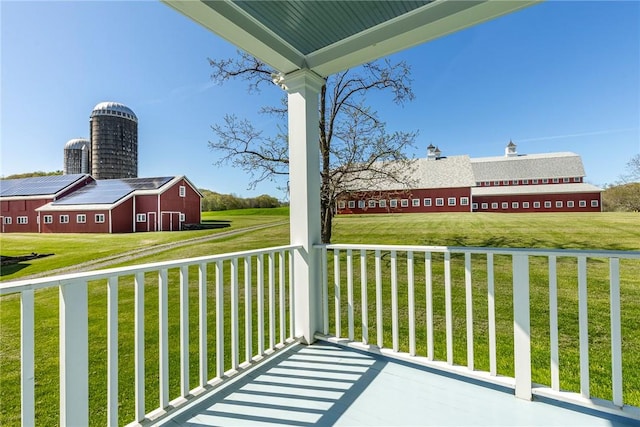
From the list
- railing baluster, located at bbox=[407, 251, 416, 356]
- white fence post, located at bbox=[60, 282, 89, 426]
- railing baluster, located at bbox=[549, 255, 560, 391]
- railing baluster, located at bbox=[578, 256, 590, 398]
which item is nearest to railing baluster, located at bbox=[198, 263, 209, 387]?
white fence post, located at bbox=[60, 282, 89, 426]

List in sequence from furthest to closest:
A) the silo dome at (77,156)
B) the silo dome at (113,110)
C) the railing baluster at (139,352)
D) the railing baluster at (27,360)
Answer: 1. the silo dome at (113,110)
2. the silo dome at (77,156)
3. the railing baluster at (139,352)
4. the railing baluster at (27,360)

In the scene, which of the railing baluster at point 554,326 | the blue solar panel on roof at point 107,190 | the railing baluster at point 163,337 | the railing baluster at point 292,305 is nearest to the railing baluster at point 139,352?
the railing baluster at point 163,337

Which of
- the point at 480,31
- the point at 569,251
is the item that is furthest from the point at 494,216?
the point at 480,31

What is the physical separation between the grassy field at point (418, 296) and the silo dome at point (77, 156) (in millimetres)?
575

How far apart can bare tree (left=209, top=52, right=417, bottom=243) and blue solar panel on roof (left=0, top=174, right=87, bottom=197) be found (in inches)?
104

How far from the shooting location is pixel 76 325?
123 cm

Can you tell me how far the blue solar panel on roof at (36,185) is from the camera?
82.2 inches

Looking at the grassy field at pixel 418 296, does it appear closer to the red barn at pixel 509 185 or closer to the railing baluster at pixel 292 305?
the red barn at pixel 509 185

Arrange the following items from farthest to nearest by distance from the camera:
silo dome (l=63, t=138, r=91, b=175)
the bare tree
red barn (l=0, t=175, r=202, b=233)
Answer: the bare tree < silo dome (l=63, t=138, r=91, b=175) < red barn (l=0, t=175, r=202, b=233)

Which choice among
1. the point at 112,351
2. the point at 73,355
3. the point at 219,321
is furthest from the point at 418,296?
the point at 73,355

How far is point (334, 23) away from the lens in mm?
2174

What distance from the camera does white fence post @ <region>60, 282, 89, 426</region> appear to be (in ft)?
3.93

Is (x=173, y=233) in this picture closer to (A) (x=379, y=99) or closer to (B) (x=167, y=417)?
(B) (x=167, y=417)

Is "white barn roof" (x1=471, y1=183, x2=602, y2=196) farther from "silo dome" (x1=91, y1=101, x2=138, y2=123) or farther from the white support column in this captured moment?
"silo dome" (x1=91, y1=101, x2=138, y2=123)
